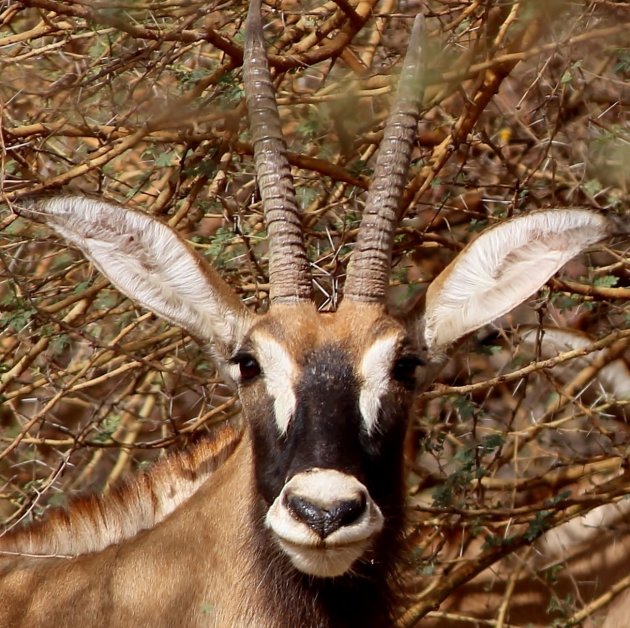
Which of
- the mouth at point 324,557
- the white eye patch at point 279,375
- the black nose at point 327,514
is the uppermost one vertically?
the black nose at point 327,514

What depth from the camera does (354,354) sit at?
456 centimetres

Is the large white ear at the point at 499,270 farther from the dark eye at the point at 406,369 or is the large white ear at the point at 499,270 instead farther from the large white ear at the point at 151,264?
the large white ear at the point at 151,264

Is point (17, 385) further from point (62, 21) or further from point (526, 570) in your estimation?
point (526, 570)

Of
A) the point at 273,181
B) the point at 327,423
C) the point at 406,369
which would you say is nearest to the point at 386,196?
the point at 273,181

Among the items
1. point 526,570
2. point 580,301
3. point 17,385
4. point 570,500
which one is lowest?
point 526,570

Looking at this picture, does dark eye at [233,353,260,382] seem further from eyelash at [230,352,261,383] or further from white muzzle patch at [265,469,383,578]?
white muzzle patch at [265,469,383,578]

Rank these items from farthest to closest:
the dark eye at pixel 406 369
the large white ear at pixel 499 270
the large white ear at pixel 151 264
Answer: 1. the large white ear at pixel 499 270
2. the large white ear at pixel 151 264
3. the dark eye at pixel 406 369

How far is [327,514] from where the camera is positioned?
3.97 meters

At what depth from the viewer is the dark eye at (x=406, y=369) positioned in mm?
4680

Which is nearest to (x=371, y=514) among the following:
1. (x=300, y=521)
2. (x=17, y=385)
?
(x=300, y=521)

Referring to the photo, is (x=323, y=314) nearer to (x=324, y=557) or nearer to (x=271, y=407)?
(x=271, y=407)

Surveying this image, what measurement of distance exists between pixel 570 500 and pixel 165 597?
216cm

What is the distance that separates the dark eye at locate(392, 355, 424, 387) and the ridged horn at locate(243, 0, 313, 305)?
1.42 feet

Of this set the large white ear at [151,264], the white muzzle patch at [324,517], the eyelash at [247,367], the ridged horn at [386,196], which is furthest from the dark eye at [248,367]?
the white muzzle patch at [324,517]
